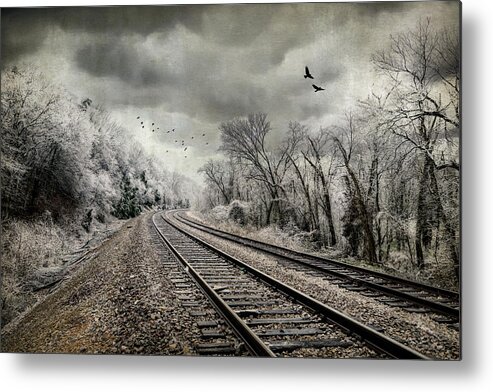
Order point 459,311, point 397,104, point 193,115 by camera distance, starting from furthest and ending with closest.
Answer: point 193,115 < point 397,104 < point 459,311

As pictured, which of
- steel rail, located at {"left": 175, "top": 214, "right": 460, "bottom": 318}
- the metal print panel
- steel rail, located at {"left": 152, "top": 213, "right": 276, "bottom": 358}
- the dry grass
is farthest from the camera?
the dry grass

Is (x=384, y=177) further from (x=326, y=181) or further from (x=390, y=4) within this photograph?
(x=390, y=4)

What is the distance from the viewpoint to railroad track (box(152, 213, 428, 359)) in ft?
13.6

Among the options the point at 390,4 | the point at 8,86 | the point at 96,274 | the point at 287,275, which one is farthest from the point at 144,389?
the point at 390,4

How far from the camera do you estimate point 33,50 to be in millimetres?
5180

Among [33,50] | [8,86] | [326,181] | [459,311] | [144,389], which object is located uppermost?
[33,50]

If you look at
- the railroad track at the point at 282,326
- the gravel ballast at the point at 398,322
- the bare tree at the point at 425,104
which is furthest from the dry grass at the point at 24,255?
the bare tree at the point at 425,104

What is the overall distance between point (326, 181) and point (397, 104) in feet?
3.37

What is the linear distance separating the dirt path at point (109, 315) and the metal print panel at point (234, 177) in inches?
0.8

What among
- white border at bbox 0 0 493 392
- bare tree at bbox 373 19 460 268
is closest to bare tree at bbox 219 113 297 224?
Answer: bare tree at bbox 373 19 460 268

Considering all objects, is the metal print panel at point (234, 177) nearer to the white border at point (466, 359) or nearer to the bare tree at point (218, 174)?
the bare tree at point (218, 174)

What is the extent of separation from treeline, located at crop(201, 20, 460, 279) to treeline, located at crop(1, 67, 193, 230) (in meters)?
0.76

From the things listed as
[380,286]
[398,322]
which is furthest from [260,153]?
[398,322]

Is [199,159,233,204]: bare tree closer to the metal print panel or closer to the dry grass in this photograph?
the metal print panel
